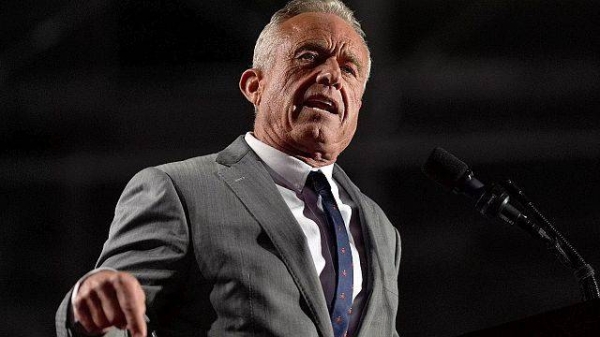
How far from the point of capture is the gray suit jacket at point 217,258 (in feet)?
4.58

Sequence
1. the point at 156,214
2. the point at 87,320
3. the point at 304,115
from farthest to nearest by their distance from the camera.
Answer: the point at 304,115, the point at 156,214, the point at 87,320

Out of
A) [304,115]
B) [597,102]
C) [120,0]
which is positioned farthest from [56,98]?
[597,102]

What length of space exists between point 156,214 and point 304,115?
1.14 feet

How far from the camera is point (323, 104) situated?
64.7 inches

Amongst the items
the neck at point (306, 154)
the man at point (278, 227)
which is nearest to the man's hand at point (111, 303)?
the man at point (278, 227)

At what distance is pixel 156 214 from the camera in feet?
4.75

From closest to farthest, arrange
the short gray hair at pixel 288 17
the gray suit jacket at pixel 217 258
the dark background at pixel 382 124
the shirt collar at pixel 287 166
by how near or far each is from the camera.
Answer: the gray suit jacket at pixel 217 258
the shirt collar at pixel 287 166
the short gray hair at pixel 288 17
the dark background at pixel 382 124

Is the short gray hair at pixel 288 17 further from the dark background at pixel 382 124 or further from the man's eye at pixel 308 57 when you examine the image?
the dark background at pixel 382 124

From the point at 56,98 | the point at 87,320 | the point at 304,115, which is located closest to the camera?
the point at 87,320

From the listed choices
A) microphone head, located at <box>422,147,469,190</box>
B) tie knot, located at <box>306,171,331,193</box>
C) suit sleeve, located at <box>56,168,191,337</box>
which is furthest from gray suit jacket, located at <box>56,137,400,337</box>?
microphone head, located at <box>422,147,469,190</box>

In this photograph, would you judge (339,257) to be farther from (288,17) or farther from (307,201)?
(288,17)

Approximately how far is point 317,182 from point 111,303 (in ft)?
2.02

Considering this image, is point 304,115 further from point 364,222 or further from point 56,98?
point 56,98

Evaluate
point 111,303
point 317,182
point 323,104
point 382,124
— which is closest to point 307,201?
point 317,182
